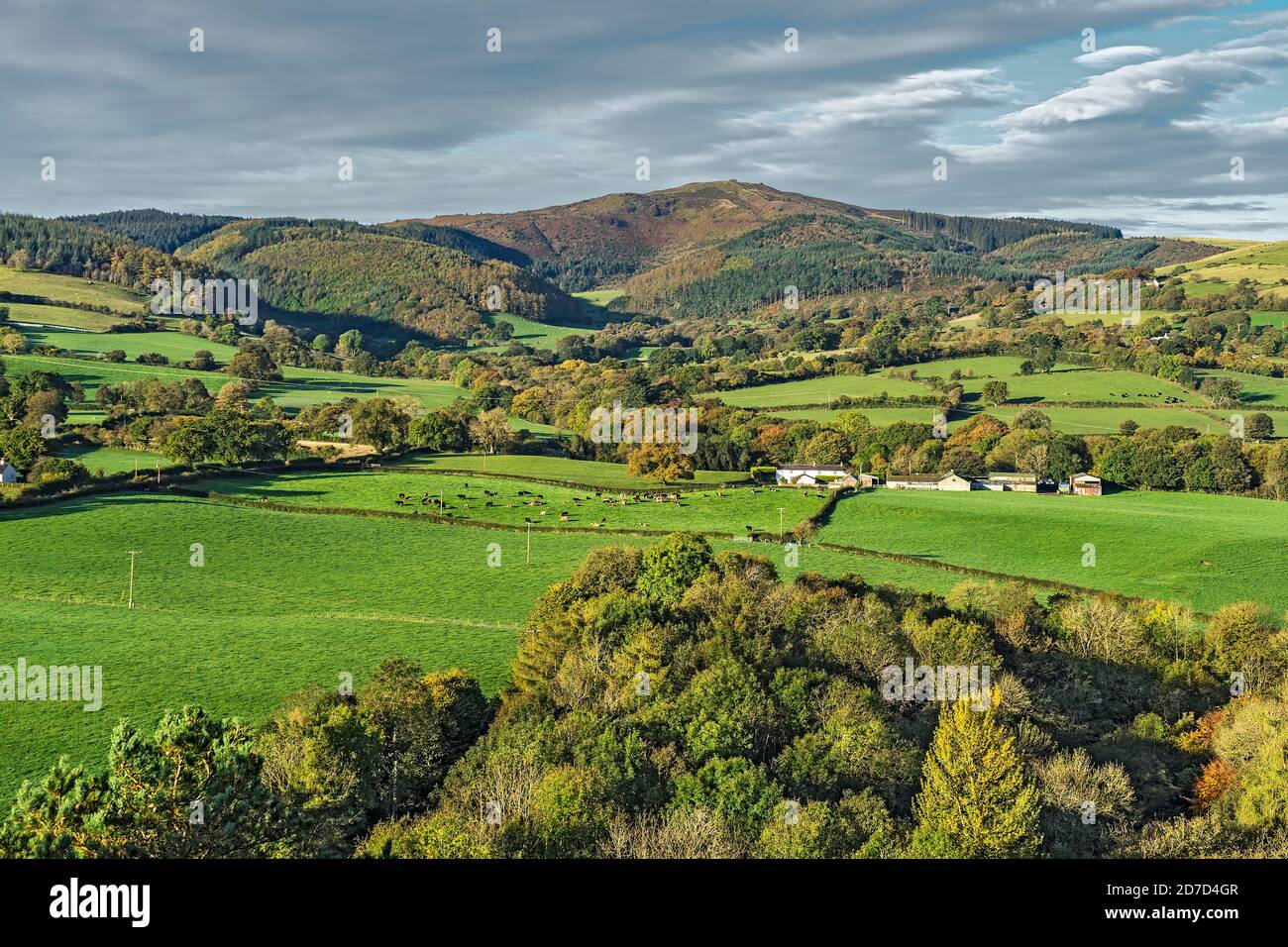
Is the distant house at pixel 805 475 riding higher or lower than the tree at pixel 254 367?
lower

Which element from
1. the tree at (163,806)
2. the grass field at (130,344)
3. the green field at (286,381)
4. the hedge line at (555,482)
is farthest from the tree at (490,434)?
the tree at (163,806)

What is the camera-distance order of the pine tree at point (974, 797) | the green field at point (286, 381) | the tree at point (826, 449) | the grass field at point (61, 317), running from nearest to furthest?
the pine tree at point (974, 797)
the tree at point (826, 449)
the green field at point (286, 381)
the grass field at point (61, 317)

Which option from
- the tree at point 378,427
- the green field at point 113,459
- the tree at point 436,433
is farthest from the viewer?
the tree at point 436,433

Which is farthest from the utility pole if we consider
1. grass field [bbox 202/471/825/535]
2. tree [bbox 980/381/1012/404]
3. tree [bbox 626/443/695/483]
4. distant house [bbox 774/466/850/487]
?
tree [bbox 980/381/1012/404]

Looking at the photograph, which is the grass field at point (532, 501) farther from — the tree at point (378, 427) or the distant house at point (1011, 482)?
the distant house at point (1011, 482)

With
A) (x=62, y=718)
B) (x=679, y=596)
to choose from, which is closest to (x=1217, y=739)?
(x=679, y=596)

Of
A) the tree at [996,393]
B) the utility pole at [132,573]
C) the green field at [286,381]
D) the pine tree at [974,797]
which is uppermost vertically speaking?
the green field at [286,381]
